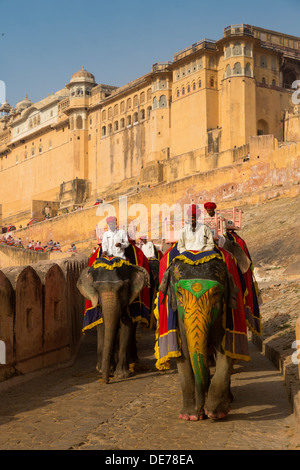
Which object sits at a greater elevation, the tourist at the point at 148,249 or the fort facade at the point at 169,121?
the fort facade at the point at 169,121

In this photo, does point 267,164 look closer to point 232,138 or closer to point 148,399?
point 232,138

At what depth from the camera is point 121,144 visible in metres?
50.2

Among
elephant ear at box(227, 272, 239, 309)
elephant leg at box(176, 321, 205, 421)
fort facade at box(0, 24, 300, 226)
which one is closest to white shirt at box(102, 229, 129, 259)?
elephant ear at box(227, 272, 239, 309)

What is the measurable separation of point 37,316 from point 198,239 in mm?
3133

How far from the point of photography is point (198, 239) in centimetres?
577

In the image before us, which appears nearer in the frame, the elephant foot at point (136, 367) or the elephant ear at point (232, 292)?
the elephant ear at point (232, 292)

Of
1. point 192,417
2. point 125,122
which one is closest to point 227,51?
point 125,122

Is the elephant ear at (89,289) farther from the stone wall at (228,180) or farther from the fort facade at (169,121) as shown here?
the fort facade at (169,121)

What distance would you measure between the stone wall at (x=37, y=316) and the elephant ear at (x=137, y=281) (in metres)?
1.14

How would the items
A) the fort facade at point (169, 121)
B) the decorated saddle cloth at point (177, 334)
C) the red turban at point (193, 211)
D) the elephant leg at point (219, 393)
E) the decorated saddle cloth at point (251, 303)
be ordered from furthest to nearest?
the fort facade at point (169, 121) → the decorated saddle cloth at point (251, 303) → the red turban at point (193, 211) → the decorated saddle cloth at point (177, 334) → the elephant leg at point (219, 393)

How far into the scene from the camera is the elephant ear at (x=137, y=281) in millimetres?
7945

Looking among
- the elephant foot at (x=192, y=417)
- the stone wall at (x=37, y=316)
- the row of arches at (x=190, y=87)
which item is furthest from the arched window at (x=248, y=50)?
the elephant foot at (x=192, y=417)

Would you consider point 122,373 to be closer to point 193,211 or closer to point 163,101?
point 193,211

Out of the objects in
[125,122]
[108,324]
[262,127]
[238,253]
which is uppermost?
[125,122]
